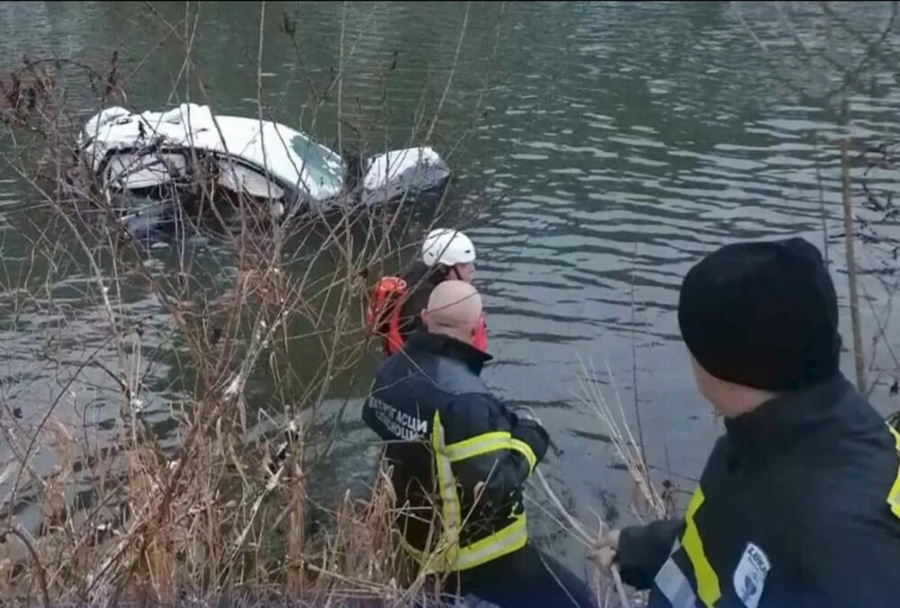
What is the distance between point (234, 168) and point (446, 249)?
1.01 m

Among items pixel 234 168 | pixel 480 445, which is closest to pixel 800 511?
pixel 480 445

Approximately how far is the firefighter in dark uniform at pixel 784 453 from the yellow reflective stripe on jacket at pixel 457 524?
64.6 inches

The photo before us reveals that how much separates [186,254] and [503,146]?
9488 mm

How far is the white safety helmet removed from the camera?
5281 mm

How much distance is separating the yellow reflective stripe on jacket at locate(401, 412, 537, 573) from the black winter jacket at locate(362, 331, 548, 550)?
2 cm

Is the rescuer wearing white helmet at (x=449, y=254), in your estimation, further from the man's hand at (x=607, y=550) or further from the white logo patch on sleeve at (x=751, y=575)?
the white logo patch on sleeve at (x=751, y=575)

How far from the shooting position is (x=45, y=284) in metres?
5.37

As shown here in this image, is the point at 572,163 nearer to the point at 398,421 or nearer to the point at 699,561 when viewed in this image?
the point at 398,421

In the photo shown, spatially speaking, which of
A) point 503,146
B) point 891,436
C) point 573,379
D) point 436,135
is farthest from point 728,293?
point 503,146

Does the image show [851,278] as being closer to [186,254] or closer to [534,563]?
[534,563]

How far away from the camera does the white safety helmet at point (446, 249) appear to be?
528cm

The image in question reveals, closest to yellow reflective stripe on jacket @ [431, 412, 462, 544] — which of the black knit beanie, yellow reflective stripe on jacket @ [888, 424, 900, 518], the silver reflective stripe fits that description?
the silver reflective stripe

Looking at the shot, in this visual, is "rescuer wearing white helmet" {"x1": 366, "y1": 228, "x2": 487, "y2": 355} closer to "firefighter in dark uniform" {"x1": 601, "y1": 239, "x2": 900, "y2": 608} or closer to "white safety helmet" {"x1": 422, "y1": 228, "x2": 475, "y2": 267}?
"white safety helmet" {"x1": 422, "y1": 228, "x2": 475, "y2": 267}

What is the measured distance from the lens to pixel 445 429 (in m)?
4.11
